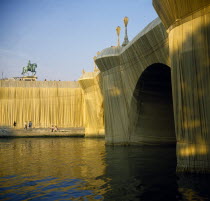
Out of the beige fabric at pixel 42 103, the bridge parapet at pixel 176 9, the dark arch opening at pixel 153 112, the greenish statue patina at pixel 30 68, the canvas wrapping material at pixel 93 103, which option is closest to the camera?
the bridge parapet at pixel 176 9

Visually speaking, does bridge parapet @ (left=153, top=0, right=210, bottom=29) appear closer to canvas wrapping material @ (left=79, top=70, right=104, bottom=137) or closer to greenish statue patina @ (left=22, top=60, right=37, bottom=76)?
canvas wrapping material @ (left=79, top=70, right=104, bottom=137)

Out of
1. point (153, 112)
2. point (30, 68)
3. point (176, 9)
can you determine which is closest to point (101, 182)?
point (176, 9)


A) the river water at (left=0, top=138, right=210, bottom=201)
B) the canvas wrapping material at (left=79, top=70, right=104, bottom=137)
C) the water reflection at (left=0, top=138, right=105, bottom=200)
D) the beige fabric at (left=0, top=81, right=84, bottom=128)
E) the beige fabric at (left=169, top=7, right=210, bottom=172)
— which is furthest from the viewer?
the beige fabric at (left=0, top=81, right=84, bottom=128)

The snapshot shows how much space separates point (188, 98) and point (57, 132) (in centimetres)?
2663

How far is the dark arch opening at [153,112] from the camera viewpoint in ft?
61.1

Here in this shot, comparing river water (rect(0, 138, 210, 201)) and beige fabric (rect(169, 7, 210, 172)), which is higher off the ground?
beige fabric (rect(169, 7, 210, 172))

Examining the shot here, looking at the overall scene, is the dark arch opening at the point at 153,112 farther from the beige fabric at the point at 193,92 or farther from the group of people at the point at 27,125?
the group of people at the point at 27,125

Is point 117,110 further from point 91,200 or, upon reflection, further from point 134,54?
point 91,200

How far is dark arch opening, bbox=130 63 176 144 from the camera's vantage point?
61.1 ft

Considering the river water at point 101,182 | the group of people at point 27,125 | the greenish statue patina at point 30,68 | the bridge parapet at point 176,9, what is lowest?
the river water at point 101,182

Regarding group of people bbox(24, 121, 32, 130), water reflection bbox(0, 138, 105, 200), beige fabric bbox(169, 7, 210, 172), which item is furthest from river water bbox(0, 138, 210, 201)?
group of people bbox(24, 121, 32, 130)

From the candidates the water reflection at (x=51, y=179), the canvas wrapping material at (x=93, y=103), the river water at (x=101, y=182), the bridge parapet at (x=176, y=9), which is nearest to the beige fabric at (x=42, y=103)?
the canvas wrapping material at (x=93, y=103)

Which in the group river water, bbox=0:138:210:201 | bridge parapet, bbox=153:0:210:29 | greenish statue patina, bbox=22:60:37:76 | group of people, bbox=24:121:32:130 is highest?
greenish statue patina, bbox=22:60:37:76

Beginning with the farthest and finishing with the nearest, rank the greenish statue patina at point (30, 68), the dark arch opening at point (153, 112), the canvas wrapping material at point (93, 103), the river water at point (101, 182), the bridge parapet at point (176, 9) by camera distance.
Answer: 1. the greenish statue patina at point (30, 68)
2. the canvas wrapping material at point (93, 103)
3. the dark arch opening at point (153, 112)
4. the bridge parapet at point (176, 9)
5. the river water at point (101, 182)
